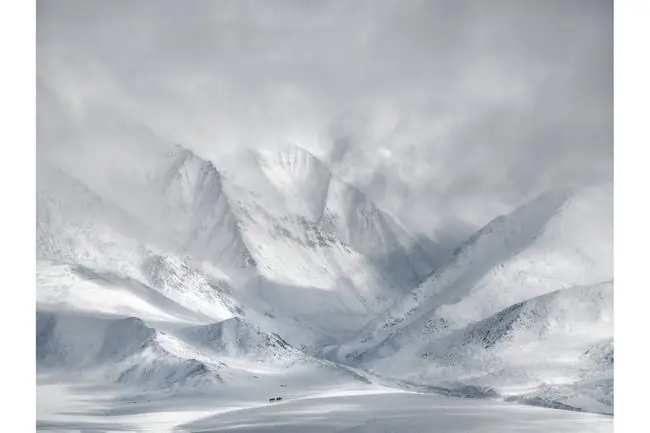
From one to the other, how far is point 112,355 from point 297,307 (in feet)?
3.25

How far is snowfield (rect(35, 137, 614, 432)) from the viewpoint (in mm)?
4777

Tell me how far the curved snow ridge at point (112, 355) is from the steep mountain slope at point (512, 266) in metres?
0.93

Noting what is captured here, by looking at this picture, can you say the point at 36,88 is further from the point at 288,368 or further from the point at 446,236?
the point at 446,236

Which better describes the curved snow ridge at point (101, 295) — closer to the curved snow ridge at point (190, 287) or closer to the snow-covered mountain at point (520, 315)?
the curved snow ridge at point (190, 287)

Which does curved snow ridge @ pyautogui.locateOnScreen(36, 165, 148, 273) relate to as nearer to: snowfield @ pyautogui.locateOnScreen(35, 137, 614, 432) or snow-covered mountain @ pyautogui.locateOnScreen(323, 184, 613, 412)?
snowfield @ pyautogui.locateOnScreen(35, 137, 614, 432)

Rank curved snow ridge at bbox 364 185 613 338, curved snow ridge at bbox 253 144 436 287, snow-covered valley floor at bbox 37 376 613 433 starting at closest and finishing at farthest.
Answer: snow-covered valley floor at bbox 37 376 613 433 → curved snow ridge at bbox 364 185 613 338 → curved snow ridge at bbox 253 144 436 287

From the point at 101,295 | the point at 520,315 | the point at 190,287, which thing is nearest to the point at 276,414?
the point at 190,287

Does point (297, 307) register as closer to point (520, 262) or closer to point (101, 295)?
point (101, 295)

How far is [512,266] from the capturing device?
494cm

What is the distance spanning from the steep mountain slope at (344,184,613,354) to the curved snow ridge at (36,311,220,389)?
0.93m

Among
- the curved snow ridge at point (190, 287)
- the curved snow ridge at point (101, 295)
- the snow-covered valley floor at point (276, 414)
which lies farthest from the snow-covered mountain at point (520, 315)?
the curved snow ridge at point (101, 295)

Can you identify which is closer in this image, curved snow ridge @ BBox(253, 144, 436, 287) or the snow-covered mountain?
the snow-covered mountain

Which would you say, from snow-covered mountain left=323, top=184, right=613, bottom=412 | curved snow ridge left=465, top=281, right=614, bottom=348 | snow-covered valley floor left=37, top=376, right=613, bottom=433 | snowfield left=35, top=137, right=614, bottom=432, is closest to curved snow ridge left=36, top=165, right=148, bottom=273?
snowfield left=35, top=137, right=614, bottom=432
